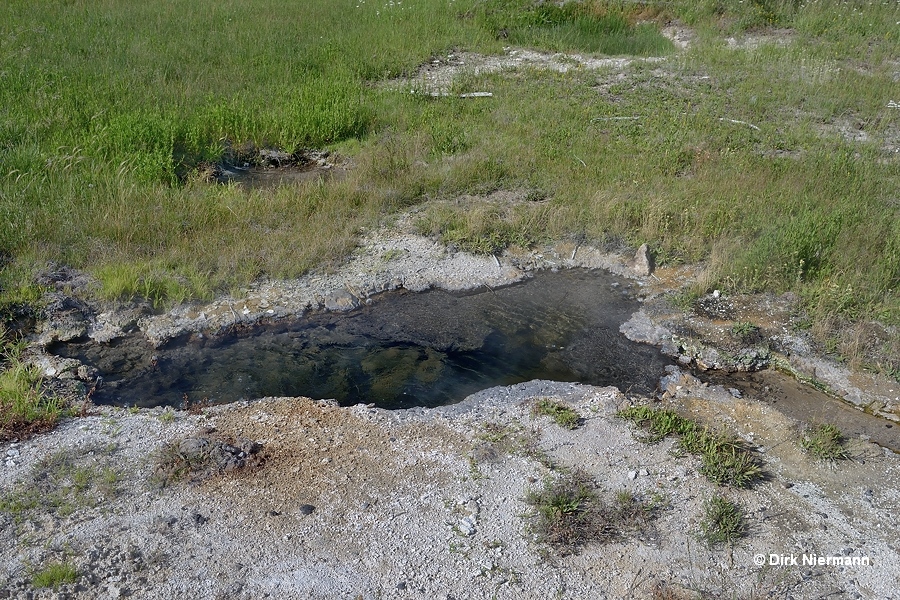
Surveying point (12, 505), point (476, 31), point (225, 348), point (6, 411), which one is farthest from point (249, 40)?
point (12, 505)

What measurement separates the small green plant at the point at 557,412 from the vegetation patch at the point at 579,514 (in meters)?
0.65

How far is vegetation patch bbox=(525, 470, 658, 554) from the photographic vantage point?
14.5 feet

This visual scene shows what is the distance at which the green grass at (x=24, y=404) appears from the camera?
16.5 ft

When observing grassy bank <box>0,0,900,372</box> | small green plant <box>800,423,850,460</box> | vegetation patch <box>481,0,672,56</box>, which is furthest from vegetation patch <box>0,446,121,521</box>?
vegetation patch <box>481,0,672,56</box>

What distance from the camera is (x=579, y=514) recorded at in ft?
15.0

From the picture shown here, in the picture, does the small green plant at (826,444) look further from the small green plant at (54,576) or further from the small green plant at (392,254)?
the small green plant at (54,576)

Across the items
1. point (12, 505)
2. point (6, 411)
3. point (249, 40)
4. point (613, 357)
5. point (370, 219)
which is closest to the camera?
point (12, 505)

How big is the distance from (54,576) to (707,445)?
13.6 feet

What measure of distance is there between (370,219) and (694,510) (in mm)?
5097

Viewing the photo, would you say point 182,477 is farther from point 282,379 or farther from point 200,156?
point 200,156

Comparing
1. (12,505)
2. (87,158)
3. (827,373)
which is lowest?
(827,373)

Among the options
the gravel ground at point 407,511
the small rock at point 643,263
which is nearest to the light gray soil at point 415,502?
the gravel ground at point 407,511

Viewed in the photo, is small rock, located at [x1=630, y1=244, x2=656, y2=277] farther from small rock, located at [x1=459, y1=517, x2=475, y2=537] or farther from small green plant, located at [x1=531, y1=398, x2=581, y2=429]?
small rock, located at [x1=459, y1=517, x2=475, y2=537]

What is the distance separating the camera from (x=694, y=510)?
4730mm
